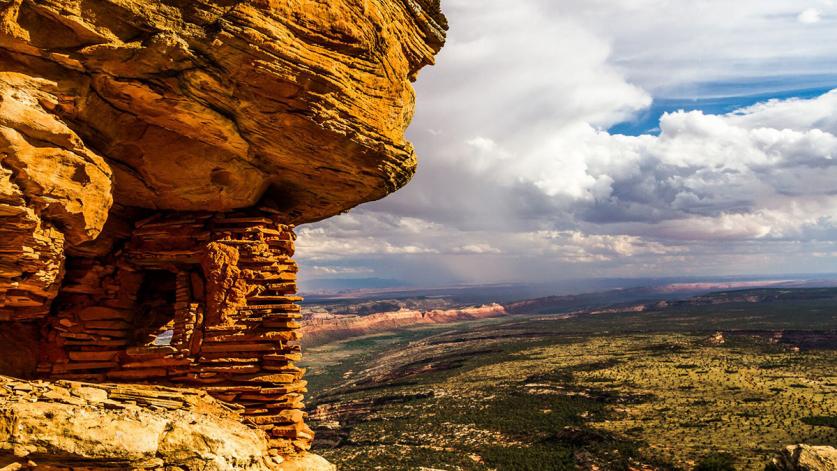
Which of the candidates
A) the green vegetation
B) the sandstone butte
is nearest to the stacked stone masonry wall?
the sandstone butte

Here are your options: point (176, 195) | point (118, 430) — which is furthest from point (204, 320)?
point (118, 430)

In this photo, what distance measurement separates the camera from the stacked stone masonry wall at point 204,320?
14.6 meters

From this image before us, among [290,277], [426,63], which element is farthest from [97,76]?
[426,63]

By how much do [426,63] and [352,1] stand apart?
235 inches

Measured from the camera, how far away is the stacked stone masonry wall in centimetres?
1464

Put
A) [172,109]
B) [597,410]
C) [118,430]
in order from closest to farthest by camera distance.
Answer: [118,430] → [172,109] → [597,410]

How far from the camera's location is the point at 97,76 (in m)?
11.5

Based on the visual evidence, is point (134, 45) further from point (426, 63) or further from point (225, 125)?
point (426, 63)

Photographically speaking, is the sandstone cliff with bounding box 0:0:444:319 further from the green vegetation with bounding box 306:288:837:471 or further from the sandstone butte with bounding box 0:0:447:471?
the green vegetation with bounding box 306:288:837:471

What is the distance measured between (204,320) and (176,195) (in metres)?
4.06

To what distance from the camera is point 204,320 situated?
595 inches

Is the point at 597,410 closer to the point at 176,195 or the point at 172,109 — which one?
the point at 176,195

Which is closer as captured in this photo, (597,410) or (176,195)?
(176,195)

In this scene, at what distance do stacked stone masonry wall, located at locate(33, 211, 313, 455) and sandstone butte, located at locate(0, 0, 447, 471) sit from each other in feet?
0.19
